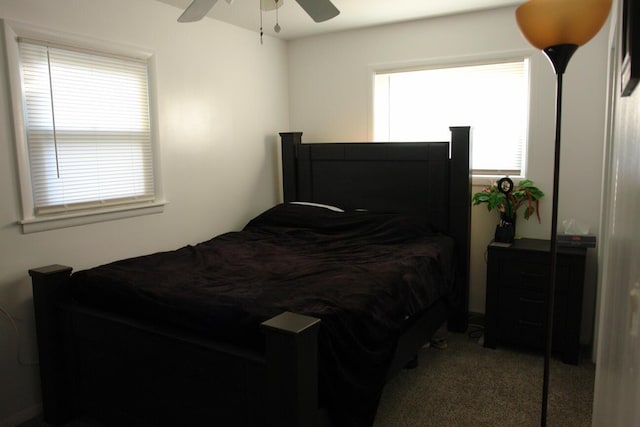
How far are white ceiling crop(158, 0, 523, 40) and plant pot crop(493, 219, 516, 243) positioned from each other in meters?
1.50

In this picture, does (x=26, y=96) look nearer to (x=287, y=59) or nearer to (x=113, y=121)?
(x=113, y=121)

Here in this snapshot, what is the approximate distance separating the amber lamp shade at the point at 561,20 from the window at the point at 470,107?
2.04 metres

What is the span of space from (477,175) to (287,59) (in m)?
1.97

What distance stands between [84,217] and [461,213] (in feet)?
8.08

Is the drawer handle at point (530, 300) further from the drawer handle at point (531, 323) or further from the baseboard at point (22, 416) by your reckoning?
the baseboard at point (22, 416)

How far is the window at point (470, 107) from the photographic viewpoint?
3.58 m

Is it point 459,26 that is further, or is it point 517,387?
point 459,26

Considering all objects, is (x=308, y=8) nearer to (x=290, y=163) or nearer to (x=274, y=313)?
(x=274, y=313)

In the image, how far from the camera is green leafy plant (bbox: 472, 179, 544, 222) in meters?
3.42

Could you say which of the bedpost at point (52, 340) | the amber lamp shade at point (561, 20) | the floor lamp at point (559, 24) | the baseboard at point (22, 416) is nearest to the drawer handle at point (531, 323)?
the floor lamp at point (559, 24)

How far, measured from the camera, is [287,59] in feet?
14.6

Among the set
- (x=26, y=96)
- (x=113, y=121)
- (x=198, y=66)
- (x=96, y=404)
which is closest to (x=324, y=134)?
(x=198, y=66)

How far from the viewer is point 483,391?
2.77m

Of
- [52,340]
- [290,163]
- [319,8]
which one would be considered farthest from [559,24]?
[290,163]
